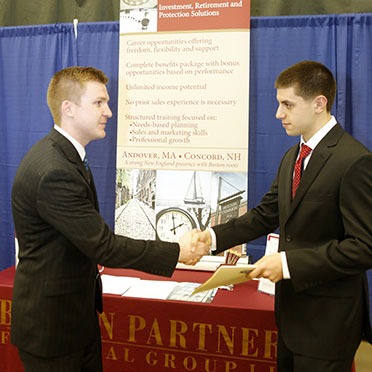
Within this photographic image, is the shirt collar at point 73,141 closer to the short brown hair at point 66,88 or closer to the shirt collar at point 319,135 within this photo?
the short brown hair at point 66,88

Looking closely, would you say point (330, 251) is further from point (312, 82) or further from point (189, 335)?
point (189, 335)

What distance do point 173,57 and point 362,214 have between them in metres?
2.10

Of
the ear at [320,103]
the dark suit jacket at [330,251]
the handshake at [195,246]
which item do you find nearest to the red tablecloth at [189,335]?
the handshake at [195,246]

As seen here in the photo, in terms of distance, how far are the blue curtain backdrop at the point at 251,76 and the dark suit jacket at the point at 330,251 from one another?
60.5 inches

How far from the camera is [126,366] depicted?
2.47m

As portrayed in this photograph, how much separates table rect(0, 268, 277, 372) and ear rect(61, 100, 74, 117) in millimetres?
1093

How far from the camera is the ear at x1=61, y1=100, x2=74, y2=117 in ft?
6.29

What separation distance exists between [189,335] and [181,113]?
1621 millimetres

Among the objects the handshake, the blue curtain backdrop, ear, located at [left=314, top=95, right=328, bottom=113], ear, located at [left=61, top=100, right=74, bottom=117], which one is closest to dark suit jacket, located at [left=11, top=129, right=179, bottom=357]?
ear, located at [left=61, top=100, right=74, bottom=117]

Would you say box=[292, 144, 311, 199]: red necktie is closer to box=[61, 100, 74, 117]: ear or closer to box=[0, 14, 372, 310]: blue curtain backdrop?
box=[61, 100, 74, 117]: ear

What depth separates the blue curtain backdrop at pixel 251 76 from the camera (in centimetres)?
316

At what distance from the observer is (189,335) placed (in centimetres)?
240

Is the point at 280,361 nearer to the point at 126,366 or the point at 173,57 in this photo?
the point at 126,366

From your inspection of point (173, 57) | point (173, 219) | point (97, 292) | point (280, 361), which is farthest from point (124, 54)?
point (280, 361)
